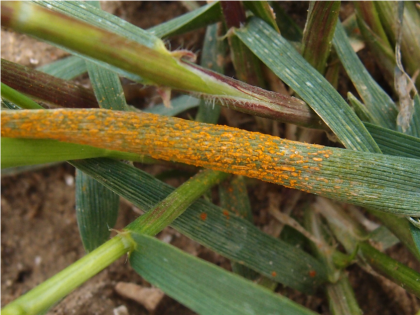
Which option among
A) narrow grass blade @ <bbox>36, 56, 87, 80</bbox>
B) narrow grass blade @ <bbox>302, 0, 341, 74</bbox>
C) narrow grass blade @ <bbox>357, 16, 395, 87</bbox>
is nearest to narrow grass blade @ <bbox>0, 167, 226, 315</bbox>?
narrow grass blade @ <bbox>302, 0, 341, 74</bbox>

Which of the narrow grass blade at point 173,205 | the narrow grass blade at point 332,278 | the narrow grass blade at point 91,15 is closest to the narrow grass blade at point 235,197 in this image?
the narrow grass blade at point 173,205

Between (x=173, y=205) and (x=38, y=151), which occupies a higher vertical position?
(x=38, y=151)

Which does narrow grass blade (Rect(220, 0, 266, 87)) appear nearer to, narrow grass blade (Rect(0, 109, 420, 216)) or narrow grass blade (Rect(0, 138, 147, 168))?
narrow grass blade (Rect(0, 109, 420, 216))

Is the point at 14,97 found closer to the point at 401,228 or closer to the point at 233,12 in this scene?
the point at 233,12

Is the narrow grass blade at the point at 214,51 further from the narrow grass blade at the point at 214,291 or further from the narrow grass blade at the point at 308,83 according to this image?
the narrow grass blade at the point at 214,291

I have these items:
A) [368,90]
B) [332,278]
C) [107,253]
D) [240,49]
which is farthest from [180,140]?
[332,278]

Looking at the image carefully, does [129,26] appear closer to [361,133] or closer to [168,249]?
[168,249]

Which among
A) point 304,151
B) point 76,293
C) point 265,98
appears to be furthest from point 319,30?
point 76,293
